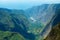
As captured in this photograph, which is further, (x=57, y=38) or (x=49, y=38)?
(x=49, y=38)

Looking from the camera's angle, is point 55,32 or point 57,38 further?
point 55,32

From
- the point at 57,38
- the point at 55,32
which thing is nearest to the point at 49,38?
the point at 55,32

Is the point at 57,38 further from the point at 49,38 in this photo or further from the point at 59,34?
the point at 49,38

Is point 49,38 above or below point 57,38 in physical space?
below

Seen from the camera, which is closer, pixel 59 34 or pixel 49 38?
pixel 59 34

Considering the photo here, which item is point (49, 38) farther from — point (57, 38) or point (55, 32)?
point (57, 38)

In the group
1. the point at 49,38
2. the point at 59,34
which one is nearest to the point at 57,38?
the point at 59,34

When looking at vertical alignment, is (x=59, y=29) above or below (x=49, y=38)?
above
